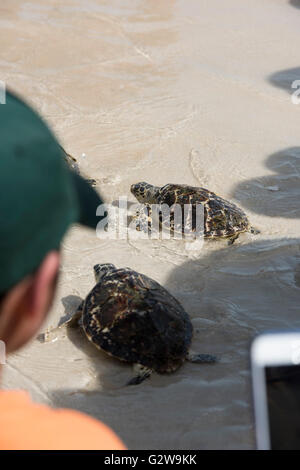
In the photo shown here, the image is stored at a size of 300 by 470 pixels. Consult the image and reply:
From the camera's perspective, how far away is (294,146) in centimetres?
870

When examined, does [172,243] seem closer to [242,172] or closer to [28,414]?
[242,172]

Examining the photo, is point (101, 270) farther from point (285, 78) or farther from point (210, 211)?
point (285, 78)

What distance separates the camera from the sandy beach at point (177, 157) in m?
3.92

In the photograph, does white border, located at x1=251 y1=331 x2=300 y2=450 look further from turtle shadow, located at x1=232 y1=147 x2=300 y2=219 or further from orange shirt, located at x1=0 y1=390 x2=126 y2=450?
turtle shadow, located at x1=232 y1=147 x2=300 y2=219

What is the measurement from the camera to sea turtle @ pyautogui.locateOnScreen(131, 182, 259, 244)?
6227 mm

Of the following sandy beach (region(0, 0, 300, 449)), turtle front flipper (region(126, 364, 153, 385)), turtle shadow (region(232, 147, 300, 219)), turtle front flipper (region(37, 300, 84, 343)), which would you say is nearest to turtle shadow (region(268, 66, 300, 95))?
sandy beach (region(0, 0, 300, 449))

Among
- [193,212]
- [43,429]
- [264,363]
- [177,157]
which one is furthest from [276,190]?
[43,429]

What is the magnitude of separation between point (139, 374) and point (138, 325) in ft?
1.16

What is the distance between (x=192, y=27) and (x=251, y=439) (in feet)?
39.4

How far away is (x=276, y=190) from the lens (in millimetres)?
7496

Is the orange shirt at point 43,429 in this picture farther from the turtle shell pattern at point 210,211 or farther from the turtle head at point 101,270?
the turtle shell pattern at point 210,211

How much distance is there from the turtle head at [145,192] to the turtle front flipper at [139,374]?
9.22ft

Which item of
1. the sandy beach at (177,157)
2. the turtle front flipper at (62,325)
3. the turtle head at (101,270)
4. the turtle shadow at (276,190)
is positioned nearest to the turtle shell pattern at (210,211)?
the sandy beach at (177,157)
